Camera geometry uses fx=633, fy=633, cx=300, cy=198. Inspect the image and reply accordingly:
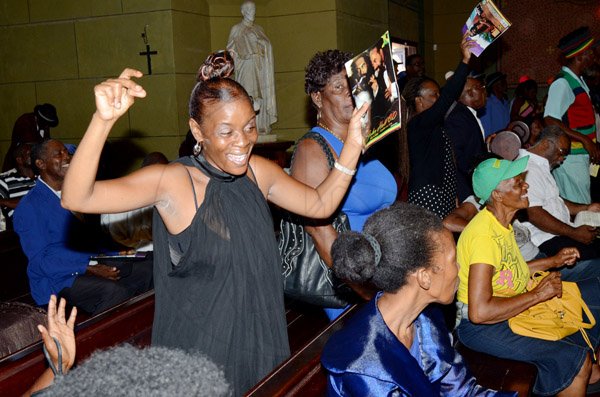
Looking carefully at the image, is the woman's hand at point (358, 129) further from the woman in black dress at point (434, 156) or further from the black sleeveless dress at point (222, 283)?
the woman in black dress at point (434, 156)

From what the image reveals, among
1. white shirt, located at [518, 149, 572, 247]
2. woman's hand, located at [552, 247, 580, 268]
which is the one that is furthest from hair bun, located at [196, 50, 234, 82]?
white shirt, located at [518, 149, 572, 247]

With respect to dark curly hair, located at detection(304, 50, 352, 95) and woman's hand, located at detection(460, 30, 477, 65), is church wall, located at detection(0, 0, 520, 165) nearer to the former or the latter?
woman's hand, located at detection(460, 30, 477, 65)

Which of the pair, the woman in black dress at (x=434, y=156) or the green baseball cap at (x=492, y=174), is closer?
the green baseball cap at (x=492, y=174)

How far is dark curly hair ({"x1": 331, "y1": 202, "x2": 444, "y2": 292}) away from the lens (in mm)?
1977

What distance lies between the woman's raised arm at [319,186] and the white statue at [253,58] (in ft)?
15.0

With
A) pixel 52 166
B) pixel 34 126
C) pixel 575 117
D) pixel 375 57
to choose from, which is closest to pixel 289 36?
pixel 34 126

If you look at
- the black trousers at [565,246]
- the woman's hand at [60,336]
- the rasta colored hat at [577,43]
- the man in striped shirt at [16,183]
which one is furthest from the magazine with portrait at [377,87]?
the rasta colored hat at [577,43]

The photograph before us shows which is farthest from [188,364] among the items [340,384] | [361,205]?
[361,205]

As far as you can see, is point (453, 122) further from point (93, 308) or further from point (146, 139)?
point (146, 139)

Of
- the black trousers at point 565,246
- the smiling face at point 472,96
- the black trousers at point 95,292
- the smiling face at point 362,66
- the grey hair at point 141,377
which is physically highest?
the smiling face at point 362,66

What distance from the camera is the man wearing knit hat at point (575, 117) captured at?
5586mm

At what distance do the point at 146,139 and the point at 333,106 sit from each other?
521 centimetres

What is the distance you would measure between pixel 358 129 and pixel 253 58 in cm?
487

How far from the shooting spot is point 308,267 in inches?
99.7
